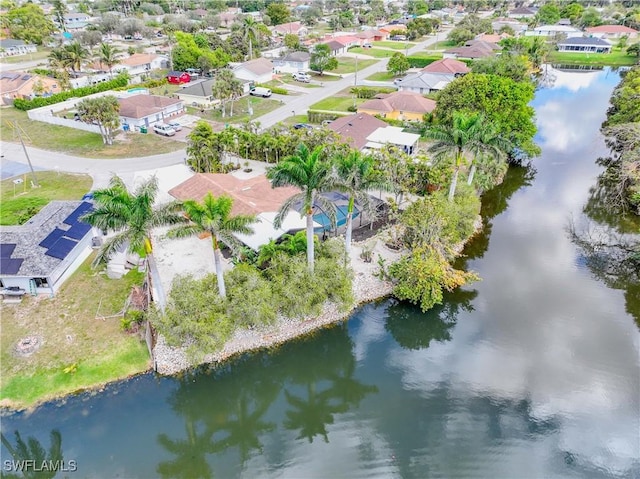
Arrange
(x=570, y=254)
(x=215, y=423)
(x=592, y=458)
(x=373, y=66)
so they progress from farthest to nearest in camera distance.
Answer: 1. (x=373, y=66)
2. (x=570, y=254)
3. (x=215, y=423)
4. (x=592, y=458)

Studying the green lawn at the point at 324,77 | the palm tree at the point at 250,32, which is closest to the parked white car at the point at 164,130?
the green lawn at the point at 324,77

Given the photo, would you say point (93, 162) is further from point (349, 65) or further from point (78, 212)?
point (349, 65)

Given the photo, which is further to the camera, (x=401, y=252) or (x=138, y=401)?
(x=401, y=252)

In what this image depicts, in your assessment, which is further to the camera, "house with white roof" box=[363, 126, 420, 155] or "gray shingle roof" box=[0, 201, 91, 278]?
"house with white roof" box=[363, 126, 420, 155]

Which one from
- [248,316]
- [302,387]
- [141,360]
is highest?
[248,316]

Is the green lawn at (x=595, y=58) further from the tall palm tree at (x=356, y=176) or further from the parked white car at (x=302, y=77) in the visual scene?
the tall palm tree at (x=356, y=176)

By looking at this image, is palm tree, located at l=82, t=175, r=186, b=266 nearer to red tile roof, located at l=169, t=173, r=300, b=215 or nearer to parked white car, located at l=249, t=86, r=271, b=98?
red tile roof, located at l=169, t=173, r=300, b=215

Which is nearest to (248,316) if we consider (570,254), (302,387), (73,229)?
(302,387)

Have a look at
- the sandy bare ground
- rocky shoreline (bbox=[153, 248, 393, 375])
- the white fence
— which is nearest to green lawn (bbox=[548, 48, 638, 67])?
the white fence

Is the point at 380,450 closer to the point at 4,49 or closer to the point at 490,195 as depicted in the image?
the point at 490,195
